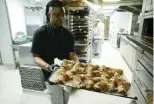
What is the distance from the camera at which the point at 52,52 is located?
5.43 ft

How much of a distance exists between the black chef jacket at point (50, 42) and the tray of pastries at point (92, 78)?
0.22 m

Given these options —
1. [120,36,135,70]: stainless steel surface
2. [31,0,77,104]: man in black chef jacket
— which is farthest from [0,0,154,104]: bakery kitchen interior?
[120,36,135,70]: stainless steel surface

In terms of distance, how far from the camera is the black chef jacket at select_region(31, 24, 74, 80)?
163 cm

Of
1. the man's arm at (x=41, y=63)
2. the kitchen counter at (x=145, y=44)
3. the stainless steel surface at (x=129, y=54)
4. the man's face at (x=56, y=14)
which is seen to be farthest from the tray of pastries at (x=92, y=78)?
the stainless steel surface at (x=129, y=54)

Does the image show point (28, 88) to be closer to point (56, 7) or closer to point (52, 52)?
point (52, 52)

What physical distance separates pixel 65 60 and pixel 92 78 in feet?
1.39

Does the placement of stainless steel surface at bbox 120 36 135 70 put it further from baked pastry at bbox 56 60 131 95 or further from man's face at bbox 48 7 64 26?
man's face at bbox 48 7 64 26

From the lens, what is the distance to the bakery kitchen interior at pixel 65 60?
1136 millimetres

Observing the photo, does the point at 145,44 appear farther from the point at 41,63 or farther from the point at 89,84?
the point at 41,63

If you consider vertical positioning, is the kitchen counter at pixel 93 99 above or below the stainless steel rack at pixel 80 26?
below

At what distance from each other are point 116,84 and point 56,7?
1005mm

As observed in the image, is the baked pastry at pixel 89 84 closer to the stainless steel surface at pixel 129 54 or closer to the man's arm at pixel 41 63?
the man's arm at pixel 41 63

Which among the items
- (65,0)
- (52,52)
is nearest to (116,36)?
(65,0)

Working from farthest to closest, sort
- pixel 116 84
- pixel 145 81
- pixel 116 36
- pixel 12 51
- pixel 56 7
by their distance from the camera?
pixel 116 36 < pixel 12 51 < pixel 56 7 < pixel 145 81 < pixel 116 84
